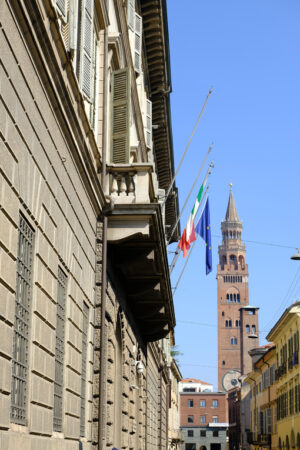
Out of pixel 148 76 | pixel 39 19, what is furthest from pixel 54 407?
pixel 148 76

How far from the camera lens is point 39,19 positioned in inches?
332

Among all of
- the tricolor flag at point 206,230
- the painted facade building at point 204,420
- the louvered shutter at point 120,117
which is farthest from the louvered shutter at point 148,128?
the painted facade building at point 204,420

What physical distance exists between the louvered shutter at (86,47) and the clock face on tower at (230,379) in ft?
533

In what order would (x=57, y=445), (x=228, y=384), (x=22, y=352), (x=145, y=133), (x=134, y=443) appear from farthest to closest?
(x=228, y=384)
(x=145, y=133)
(x=134, y=443)
(x=57, y=445)
(x=22, y=352)

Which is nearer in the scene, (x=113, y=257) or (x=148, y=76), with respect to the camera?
(x=113, y=257)

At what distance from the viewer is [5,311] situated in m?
7.26

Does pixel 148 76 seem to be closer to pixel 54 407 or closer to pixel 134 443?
pixel 134 443

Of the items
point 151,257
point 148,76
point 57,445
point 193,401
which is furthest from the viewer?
point 193,401

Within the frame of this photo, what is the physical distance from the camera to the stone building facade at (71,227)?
7703mm

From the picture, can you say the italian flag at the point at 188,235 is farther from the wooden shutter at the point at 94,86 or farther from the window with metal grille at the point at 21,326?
the window with metal grille at the point at 21,326

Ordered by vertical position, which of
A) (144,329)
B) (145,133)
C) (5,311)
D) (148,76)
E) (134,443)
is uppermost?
(148,76)

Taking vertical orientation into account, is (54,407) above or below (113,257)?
below

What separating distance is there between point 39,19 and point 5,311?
10.3ft

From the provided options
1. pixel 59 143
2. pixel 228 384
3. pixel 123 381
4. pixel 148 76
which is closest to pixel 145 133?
pixel 148 76
